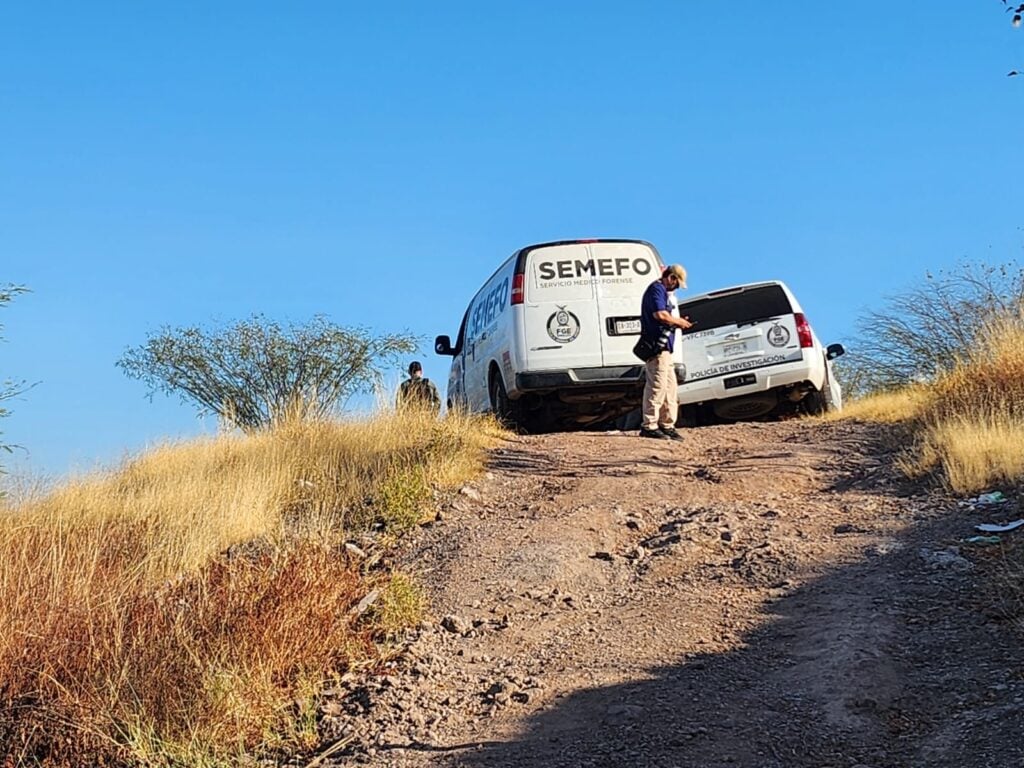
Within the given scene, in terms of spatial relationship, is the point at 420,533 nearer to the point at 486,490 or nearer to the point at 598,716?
the point at 486,490

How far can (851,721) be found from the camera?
4.91 metres

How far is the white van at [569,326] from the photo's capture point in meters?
12.6

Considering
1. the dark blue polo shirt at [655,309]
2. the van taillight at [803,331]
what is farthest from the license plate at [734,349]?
the dark blue polo shirt at [655,309]

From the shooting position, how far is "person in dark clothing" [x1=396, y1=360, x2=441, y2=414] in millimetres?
12977

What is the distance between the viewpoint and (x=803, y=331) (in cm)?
1329

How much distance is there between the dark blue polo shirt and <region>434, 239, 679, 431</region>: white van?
1.42m

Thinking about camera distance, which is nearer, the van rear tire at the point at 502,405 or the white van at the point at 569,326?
the white van at the point at 569,326

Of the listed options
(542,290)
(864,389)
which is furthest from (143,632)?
(864,389)

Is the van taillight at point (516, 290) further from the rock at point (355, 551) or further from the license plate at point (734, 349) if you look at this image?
the rock at point (355, 551)

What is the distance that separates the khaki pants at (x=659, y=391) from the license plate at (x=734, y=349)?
1.88 m

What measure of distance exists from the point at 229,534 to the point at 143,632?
2767mm

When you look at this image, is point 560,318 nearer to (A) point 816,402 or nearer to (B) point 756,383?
(B) point 756,383

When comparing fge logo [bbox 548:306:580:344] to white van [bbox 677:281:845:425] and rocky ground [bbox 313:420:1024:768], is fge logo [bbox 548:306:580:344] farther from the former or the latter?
rocky ground [bbox 313:420:1024:768]

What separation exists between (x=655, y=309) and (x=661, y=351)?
1.31 feet
